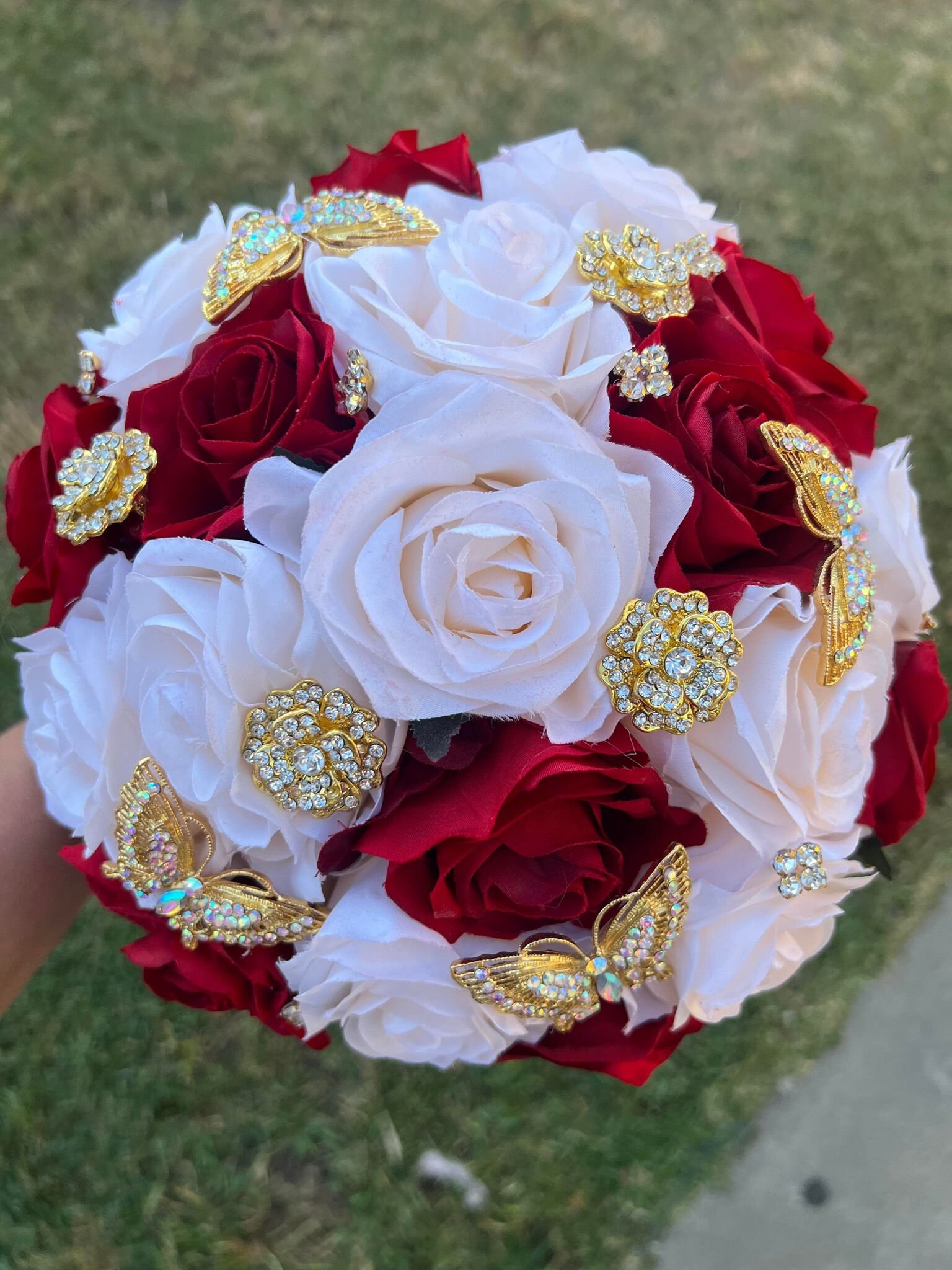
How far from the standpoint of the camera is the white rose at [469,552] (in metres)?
0.57

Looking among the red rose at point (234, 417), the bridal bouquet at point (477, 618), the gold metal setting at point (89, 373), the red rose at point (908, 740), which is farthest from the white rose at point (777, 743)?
the gold metal setting at point (89, 373)

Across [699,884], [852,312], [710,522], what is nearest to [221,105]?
[852,312]

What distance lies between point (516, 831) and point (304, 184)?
1.51 m

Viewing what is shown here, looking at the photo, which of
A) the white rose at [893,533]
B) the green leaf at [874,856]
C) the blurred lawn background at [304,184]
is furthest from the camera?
the blurred lawn background at [304,184]

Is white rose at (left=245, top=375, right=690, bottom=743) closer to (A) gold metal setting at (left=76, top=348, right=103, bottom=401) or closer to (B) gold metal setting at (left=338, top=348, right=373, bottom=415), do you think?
(B) gold metal setting at (left=338, top=348, right=373, bottom=415)

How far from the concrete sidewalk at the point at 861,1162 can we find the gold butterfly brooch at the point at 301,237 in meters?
1.50

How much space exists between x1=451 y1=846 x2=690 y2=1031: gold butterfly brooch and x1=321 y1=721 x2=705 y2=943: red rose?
0.02 meters

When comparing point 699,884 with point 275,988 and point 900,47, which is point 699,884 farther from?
point 900,47

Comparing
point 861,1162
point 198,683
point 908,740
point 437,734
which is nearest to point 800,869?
point 908,740

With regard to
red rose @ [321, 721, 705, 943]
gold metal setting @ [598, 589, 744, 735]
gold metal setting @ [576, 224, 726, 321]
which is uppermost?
gold metal setting @ [576, 224, 726, 321]

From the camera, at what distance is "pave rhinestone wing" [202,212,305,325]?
2.44 feet

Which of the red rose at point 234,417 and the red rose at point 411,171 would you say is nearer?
the red rose at point 234,417

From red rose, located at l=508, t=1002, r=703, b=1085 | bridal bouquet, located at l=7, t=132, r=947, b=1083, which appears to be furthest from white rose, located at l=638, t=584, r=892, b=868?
red rose, located at l=508, t=1002, r=703, b=1085

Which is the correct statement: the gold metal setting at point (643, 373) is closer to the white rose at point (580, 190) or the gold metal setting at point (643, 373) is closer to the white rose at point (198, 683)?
the white rose at point (580, 190)
